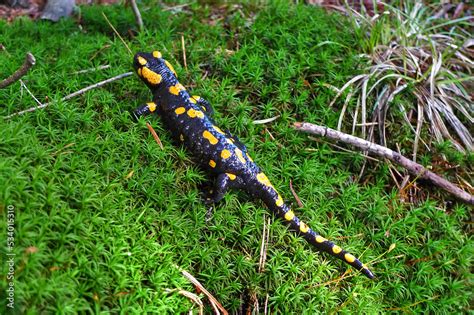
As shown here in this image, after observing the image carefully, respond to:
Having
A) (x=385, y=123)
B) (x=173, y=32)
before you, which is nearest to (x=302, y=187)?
(x=385, y=123)

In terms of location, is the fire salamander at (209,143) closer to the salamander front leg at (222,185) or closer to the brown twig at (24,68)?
the salamander front leg at (222,185)

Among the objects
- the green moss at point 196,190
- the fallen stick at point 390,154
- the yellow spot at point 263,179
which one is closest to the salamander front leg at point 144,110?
the green moss at point 196,190

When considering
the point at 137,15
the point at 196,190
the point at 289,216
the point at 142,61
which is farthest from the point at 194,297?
the point at 137,15

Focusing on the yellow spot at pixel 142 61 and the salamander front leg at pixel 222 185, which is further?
the yellow spot at pixel 142 61

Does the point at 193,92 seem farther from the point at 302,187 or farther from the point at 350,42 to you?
the point at 350,42

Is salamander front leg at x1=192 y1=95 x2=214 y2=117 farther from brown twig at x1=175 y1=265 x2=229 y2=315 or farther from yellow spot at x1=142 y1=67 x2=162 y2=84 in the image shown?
brown twig at x1=175 y1=265 x2=229 y2=315

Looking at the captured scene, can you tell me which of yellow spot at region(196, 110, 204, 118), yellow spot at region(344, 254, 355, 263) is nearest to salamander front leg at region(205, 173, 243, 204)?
yellow spot at region(196, 110, 204, 118)

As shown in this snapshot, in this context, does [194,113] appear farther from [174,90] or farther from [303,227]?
[303,227]
